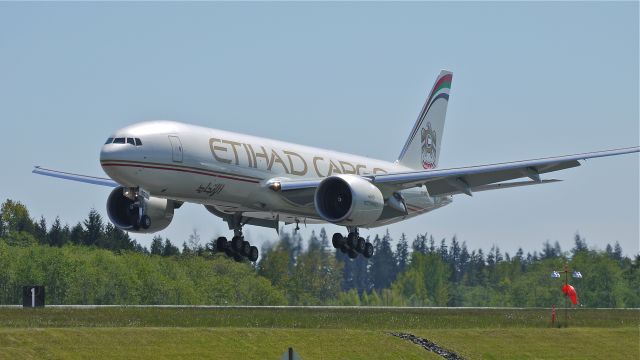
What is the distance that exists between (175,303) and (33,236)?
12.8 meters

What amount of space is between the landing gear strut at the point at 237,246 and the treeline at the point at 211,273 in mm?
9564

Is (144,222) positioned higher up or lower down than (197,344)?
higher up

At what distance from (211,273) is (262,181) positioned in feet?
104

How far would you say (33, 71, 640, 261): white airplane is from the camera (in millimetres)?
52781

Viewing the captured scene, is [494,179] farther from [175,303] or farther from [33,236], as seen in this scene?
[33,236]

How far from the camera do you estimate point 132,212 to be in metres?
55.9

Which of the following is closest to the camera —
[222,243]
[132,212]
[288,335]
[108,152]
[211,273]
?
[288,335]

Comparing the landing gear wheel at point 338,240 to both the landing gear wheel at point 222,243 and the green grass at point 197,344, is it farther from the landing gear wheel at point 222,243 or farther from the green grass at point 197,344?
the green grass at point 197,344

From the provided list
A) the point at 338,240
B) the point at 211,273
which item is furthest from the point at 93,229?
the point at 338,240

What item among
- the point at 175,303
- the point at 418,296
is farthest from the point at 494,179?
the point at 418,296

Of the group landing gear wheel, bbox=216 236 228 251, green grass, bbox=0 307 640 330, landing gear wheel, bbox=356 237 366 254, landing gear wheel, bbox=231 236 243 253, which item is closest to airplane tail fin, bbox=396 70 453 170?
green grass, bbox=0 307 640 330

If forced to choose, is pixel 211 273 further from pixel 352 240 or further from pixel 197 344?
pixel 197 344

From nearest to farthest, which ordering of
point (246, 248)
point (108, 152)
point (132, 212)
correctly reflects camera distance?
point (108, 152)
point (132, 212)
point (246, 248)

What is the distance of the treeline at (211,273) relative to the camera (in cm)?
8319
